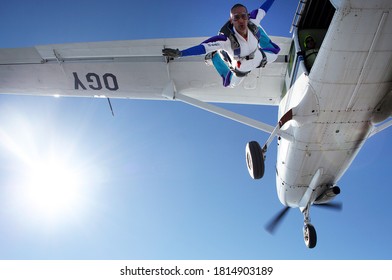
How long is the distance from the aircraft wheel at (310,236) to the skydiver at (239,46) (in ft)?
12.6

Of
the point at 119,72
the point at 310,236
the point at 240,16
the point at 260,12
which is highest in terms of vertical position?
the point at 119,72

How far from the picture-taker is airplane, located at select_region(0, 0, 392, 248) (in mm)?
4223

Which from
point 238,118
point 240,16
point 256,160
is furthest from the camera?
point 238,118

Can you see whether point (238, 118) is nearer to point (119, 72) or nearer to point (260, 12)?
point (260, 12)


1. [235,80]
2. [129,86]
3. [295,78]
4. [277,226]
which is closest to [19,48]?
[129,86]

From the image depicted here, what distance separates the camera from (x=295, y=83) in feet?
17.7

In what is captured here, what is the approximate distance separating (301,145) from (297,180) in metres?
1.00

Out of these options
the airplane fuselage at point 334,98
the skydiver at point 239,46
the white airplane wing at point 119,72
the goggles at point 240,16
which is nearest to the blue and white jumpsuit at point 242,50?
the skydiver at point 239,46

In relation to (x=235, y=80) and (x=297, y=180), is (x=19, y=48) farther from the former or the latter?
(x=297, y=180)

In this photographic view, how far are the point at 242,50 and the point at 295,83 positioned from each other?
158cm

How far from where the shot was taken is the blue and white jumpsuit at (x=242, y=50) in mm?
4100

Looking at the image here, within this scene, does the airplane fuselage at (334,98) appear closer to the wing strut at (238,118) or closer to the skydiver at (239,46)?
the wing strut at (238,118)

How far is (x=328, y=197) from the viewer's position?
645 cm

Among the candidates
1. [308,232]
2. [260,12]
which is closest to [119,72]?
[260,12]
